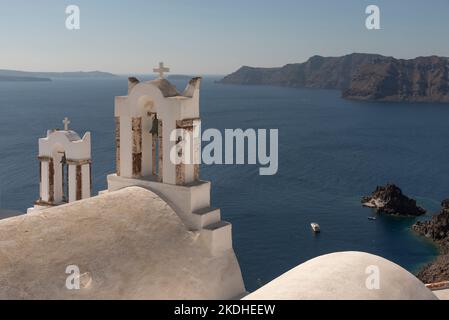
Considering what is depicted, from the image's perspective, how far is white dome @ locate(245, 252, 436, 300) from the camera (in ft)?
26.2

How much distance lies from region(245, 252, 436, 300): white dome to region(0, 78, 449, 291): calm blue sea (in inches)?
1433

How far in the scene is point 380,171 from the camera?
87750 millimetres

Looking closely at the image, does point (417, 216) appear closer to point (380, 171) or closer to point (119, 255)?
point (380, 171)

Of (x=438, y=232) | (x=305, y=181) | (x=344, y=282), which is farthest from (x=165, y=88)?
(x=305, y=181)

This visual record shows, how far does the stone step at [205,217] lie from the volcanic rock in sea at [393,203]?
2266 inches

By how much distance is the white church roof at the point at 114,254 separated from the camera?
8.85m

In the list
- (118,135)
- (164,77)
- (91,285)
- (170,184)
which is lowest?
(91,285)

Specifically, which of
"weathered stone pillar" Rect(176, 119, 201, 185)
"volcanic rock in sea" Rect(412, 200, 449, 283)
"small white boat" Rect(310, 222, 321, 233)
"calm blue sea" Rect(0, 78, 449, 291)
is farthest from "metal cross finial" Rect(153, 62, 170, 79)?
"small white boat" Rect(310, 222, 321, 233)

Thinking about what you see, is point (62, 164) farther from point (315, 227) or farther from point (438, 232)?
point (438, 232)

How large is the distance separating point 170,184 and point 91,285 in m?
3.65

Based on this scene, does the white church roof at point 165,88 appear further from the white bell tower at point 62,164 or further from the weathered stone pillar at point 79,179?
the weathered stone pillar at point 79,179

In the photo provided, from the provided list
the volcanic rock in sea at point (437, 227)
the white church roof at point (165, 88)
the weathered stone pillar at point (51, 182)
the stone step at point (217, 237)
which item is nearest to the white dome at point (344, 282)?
the stone step at point (217, 237)

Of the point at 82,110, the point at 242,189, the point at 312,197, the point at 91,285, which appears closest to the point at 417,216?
the point at 312,197
